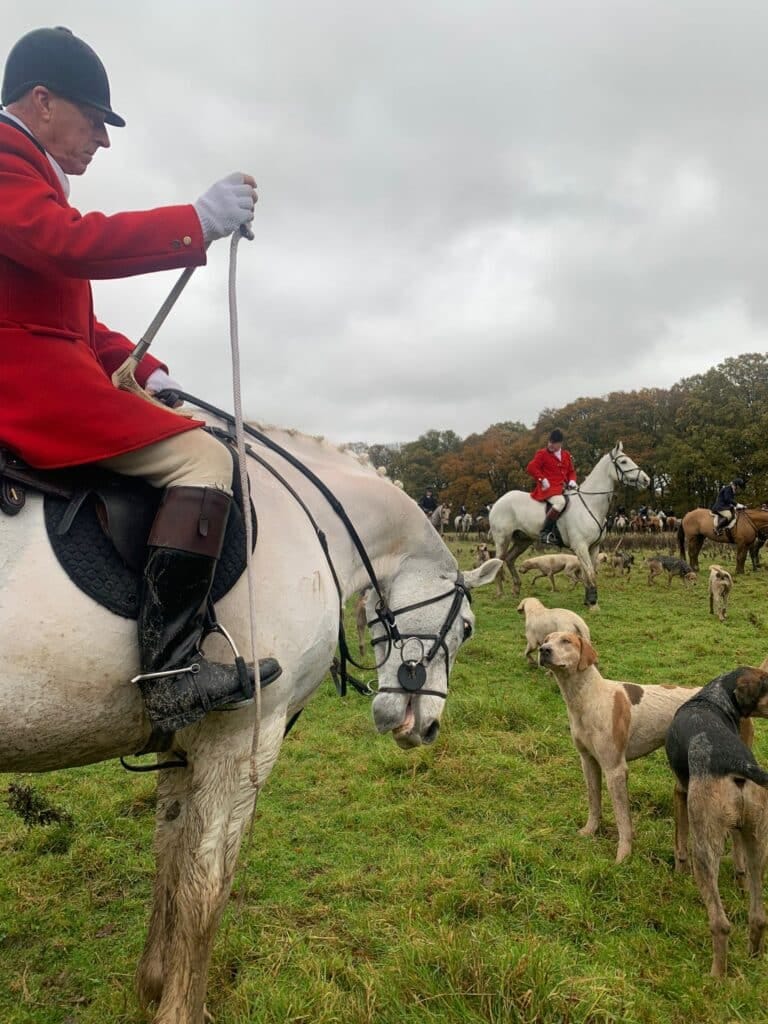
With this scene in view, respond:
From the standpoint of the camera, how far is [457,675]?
990cm

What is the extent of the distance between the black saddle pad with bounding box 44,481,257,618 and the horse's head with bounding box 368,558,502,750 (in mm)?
1671

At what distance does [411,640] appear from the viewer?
3.66m

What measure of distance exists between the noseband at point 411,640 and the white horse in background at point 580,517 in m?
12.9

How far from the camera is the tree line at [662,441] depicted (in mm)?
50116

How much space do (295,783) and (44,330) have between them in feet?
16.8

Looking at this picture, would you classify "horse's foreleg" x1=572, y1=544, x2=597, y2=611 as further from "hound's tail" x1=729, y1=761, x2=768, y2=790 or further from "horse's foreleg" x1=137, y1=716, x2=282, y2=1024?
"horse's foreleg" x1=137, y1=716, x2=282, y2=1024

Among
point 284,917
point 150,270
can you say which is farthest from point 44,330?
point 284,917

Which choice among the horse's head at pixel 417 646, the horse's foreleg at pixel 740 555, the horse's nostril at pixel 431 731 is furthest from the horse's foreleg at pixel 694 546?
the horse's nostril at pixel 431 731

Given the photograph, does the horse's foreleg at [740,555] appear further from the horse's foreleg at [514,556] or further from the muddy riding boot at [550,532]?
the muddy riding boot at [550,532]

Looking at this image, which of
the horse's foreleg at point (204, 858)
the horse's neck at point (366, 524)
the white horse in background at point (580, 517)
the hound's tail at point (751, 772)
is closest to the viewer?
the horse's foreleg at point (204, 858)

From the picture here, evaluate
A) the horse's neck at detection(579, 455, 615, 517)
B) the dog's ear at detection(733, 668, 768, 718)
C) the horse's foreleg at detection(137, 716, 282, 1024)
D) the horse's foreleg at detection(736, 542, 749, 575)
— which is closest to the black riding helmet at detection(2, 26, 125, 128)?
the horse's foreleg at detection(137, 716, 282, 1024)

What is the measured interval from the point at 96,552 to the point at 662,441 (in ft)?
208

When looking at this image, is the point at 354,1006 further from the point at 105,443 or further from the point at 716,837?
the point at 105,443

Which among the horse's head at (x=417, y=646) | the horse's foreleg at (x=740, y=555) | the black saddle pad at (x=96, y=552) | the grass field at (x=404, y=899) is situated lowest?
the grass field at (x=404, y=899)
